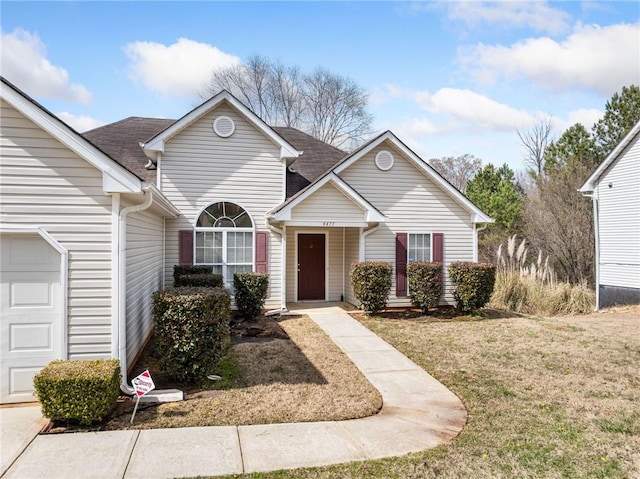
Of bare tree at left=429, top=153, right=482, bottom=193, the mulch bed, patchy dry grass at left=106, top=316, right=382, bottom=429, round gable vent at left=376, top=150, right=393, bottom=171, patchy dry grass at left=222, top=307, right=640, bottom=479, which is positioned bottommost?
patchy dry grass at left=222, top=307, right=640, bottom=479

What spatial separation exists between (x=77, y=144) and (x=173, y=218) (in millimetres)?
6151

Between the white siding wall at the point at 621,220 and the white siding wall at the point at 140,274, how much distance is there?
599 inches

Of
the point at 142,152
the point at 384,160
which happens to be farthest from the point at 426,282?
the point at 142,152

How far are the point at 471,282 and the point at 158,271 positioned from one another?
8.15m

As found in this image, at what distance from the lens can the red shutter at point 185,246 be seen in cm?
1147

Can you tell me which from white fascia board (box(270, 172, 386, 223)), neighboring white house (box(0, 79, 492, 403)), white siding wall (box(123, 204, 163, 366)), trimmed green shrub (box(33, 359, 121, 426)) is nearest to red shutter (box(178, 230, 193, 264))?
neighboring white house (box(0, 79, 492, 403))

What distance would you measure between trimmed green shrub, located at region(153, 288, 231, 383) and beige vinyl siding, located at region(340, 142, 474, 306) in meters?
7.14

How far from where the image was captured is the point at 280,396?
19.0ft

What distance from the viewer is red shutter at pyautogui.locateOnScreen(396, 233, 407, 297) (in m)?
12.8

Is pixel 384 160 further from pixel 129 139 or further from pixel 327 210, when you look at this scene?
pixel 129 139

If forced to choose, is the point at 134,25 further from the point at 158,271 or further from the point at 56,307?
the point at 56,307

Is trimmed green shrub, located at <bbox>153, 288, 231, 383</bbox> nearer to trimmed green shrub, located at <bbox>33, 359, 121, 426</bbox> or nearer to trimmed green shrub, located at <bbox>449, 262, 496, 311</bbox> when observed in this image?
trimmed green shrub, located at <bbox>33, 359, 121, 426</bbox>

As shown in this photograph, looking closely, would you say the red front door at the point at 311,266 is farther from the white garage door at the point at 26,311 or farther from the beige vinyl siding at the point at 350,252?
the white garage door at the point at 26,311

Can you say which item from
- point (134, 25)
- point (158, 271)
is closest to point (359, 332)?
point (158, 271)
